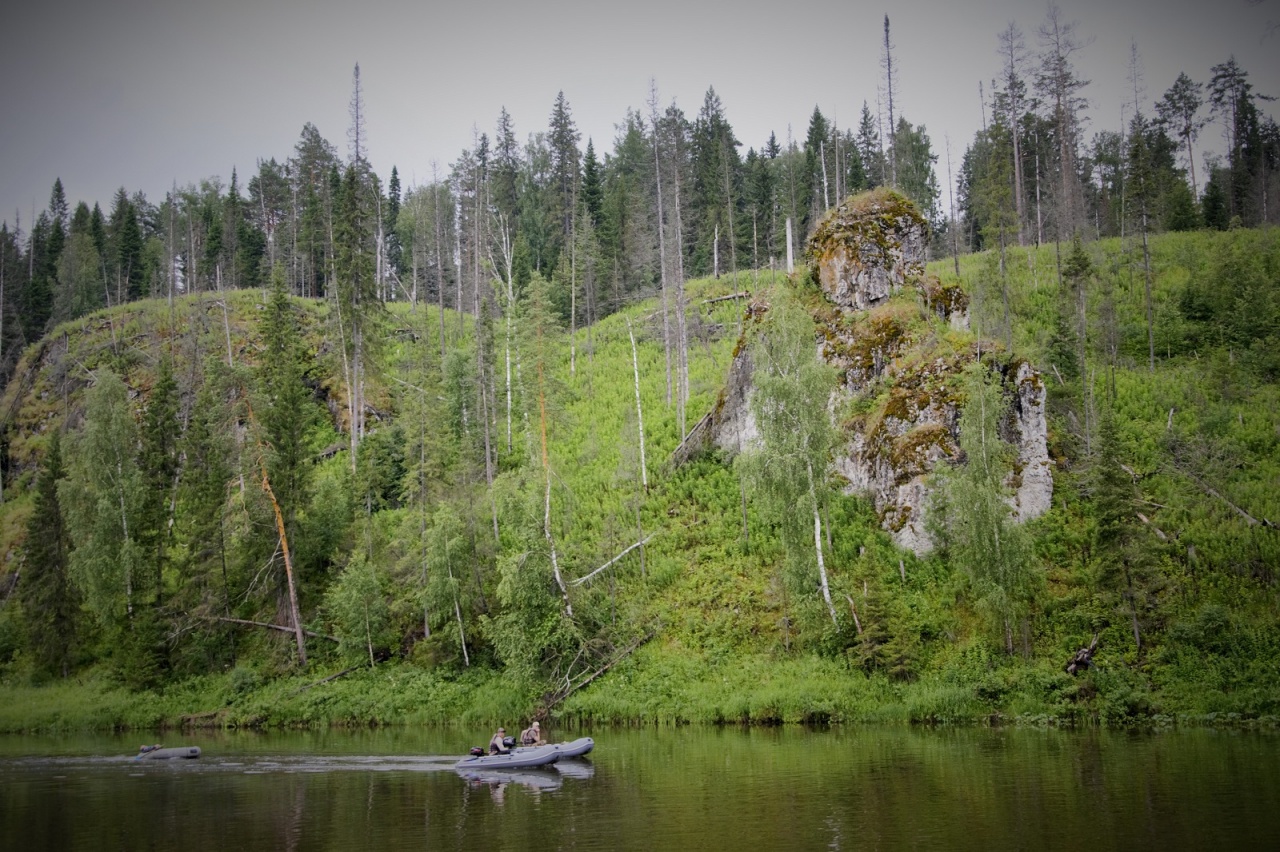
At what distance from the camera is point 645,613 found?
37719 mm

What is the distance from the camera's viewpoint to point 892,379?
39.7m

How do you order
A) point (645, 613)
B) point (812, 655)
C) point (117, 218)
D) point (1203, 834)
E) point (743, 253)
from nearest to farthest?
1. point (1203, 834)
2. point (812, 655)
3. point (645, 613)
4. point (743, 253)
5. point (117, 218)

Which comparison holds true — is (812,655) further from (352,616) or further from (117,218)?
(117,218)

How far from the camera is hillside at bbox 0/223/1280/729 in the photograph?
3028 cm

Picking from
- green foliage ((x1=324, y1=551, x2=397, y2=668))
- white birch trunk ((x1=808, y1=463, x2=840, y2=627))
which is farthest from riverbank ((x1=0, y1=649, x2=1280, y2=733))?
white birch trunk ((x1=808, y1=463, x2=840, y2=627))

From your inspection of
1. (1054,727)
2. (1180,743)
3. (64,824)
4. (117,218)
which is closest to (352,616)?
(64,824)

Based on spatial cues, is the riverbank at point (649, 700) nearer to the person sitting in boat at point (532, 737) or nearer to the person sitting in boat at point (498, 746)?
the person sitting in boat at point (532, 737)

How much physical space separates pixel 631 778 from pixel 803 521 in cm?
1377

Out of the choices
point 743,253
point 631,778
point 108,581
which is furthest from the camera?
point 743,253

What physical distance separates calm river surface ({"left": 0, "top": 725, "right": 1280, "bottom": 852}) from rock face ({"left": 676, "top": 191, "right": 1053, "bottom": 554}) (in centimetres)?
1242

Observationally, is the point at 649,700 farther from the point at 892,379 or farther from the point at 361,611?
the point at 892,379

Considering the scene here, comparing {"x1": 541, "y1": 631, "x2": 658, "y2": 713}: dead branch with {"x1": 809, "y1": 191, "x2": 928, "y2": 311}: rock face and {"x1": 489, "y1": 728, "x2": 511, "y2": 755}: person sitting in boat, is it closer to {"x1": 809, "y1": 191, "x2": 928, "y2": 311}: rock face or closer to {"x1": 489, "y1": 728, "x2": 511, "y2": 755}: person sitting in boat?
{"x1": 489, "y1": 728, "x2": 511, "y2": 755}: person sitting in boat

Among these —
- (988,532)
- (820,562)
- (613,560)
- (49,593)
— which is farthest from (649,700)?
(49,593)

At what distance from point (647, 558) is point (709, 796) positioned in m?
21.8
